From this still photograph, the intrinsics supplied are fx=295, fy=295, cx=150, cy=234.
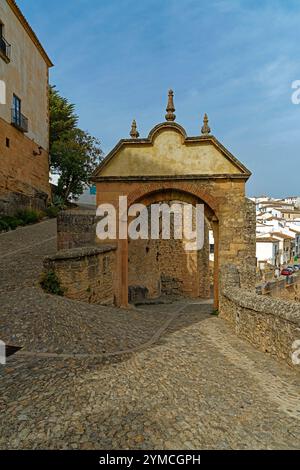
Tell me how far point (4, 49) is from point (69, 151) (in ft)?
33.3

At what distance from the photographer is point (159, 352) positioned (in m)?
5.71

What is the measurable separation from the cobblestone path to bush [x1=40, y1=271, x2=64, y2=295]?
0.25 meters

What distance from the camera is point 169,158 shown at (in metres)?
10.0

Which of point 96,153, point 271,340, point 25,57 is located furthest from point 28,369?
point 96,153

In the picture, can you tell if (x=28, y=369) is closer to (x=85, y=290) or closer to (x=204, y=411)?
(x=204, y=411)

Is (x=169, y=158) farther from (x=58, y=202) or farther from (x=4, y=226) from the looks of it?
(x=58, y=202)

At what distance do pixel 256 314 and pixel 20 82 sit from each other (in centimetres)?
2117

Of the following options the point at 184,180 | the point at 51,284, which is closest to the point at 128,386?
the point at 51,284

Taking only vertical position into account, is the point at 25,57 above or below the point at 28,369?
above

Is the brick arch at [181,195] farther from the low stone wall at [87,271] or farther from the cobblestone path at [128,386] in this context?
the cobblestone path at [128,386]

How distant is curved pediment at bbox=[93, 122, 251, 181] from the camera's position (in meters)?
9.74

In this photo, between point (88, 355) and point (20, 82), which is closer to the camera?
point (88, 355)

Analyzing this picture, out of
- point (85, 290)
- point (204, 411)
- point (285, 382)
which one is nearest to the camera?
point (204, 411)

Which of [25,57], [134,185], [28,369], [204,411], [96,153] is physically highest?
[25,57]
